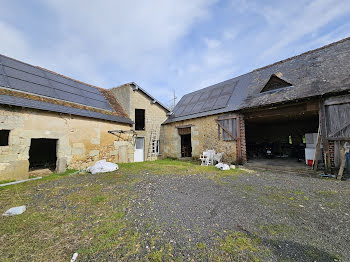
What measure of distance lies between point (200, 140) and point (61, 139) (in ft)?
27.2

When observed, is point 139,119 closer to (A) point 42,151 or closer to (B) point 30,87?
(A) point 42,151

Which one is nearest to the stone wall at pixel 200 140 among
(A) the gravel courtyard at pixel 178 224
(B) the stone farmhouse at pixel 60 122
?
(B) the stone farmhouse at pixel 60 122

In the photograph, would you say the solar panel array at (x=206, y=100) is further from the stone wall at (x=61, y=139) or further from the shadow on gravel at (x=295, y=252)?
the shadow on gravel at (x=295, y=252)

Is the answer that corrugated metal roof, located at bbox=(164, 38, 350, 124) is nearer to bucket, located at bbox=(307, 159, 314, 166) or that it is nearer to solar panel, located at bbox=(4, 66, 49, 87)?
bucket, located at bbox=(307, 159, 314, 166)

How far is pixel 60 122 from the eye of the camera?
24.1 feet

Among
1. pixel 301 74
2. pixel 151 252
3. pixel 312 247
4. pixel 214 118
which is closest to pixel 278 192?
pixel 312 247

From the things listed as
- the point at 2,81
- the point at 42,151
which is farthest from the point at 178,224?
the point at 42,151

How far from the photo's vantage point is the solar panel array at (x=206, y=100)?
1101 cm

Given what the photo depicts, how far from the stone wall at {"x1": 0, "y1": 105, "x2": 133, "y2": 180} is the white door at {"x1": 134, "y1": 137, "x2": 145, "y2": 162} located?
1583 mm

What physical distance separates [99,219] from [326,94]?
9309 mm

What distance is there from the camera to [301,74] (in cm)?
836

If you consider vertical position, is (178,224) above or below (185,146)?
below

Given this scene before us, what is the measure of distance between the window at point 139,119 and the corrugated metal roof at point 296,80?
3.52 metres

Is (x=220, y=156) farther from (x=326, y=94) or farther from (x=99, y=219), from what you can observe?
(x=99, y=219)
